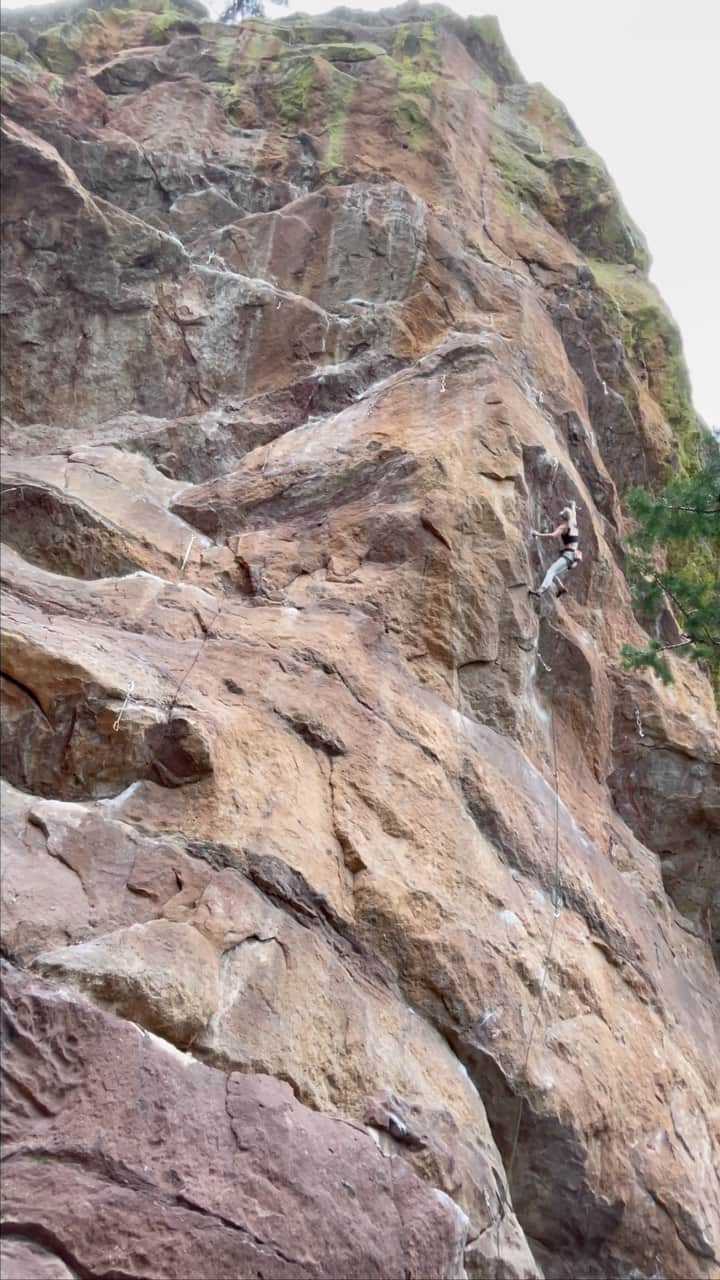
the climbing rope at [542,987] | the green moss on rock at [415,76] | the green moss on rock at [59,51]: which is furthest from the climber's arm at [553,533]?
the green moss on rock at [59,51]

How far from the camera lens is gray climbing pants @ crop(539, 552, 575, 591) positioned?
37.8 feet

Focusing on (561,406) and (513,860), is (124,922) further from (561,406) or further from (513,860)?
(561,406)

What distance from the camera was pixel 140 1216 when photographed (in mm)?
4934

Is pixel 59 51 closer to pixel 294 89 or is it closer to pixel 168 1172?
pixel 294 89

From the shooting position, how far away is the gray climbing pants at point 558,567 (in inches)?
453

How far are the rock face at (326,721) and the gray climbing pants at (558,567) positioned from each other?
35 cm

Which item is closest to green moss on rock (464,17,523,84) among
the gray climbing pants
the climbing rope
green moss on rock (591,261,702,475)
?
green moss on rock (591,261,702,475)

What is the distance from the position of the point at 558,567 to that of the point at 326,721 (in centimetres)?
415

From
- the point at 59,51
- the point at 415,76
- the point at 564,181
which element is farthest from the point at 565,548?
the point at 59,51

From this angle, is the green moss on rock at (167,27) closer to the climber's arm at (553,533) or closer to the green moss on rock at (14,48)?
the green moss on rock at (14,48)

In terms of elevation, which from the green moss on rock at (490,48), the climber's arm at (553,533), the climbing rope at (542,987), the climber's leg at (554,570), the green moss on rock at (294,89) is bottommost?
the climbing rope at (542,987)

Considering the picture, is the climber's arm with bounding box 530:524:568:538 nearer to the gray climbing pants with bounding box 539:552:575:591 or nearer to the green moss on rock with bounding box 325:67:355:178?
the gray climbing pants with bounding box 539:552:575:591

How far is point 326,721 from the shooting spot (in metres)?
8.57

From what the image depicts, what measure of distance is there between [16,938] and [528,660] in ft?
20.1
